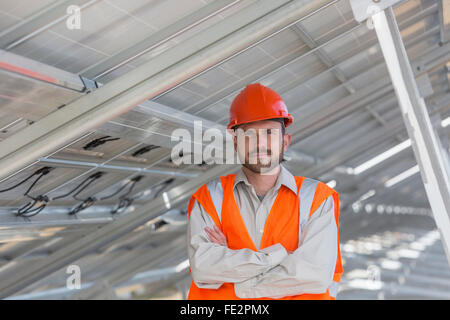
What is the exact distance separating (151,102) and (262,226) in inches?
68.2

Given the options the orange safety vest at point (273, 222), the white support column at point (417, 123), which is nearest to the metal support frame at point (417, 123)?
the white support column at point (417, 123)

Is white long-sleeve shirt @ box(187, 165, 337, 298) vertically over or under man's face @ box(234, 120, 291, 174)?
under

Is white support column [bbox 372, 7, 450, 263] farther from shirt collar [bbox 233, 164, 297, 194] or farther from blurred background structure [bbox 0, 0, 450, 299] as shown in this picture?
shirt collar [bbox 233, 164, 297, 194]

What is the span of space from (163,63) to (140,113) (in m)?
0.93

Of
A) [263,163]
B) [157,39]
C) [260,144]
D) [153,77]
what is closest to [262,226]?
[263,163]

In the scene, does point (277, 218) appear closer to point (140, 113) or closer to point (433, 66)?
point (140, 113)

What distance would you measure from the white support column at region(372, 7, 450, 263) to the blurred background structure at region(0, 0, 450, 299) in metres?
0.01

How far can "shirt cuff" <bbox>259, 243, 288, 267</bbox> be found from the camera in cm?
280

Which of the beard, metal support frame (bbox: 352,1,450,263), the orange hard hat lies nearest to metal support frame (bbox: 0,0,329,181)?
the orange hard hat

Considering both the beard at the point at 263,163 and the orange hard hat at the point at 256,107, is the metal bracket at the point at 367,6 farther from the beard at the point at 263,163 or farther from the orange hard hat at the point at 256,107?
the beard at the point at 263,163

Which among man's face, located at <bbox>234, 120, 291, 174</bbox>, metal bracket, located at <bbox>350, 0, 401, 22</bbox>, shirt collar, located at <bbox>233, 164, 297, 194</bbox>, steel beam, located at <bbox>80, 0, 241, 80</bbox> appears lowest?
shirt collar, located at <bbox>233, 164, 297, 194</bbox>

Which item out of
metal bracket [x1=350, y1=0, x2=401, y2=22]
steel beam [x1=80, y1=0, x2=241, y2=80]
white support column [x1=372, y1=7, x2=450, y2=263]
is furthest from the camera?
white support column [x1=372, y1=7, x2=450, y2=263]

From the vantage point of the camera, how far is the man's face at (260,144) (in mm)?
2885

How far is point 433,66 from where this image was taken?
695cm
